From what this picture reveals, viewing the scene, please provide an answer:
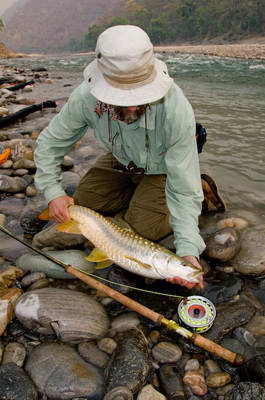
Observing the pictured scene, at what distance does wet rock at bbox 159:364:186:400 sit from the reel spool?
38 centimetres

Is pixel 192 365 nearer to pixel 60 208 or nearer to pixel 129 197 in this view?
pixel 60 208

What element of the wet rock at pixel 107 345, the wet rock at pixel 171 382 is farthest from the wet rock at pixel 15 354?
the wet rock at pixel 171 382

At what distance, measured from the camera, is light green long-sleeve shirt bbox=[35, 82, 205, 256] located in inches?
135

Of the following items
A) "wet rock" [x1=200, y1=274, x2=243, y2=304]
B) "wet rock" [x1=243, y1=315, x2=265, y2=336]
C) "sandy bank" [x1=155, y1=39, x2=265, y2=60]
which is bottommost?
"sandy bank" [x1=155, y1=39, x2=265, y2=60]

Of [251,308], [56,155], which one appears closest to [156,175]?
[56,155]

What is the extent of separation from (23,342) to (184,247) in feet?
5.42

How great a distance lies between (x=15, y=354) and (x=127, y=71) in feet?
8.03

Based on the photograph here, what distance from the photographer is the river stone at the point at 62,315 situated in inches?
123

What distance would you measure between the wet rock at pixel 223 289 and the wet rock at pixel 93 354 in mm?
1286

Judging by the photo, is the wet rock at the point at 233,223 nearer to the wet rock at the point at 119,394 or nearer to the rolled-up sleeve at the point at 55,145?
the rolled-up sleeve at the point at 55,145

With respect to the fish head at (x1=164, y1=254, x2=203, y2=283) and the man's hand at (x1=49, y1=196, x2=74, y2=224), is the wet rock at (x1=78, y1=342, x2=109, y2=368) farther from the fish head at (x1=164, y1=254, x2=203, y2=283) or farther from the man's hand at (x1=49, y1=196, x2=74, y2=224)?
the man's hand at (x1=49, y1=196, x2=74, y2=224)

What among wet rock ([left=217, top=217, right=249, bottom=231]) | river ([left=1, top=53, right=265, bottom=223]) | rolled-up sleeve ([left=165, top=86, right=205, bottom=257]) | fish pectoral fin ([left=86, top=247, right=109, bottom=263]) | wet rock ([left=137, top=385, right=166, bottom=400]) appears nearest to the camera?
wet rock ([left=137, top=385, right=166, bottom=400])

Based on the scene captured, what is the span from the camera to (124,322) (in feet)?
11.0

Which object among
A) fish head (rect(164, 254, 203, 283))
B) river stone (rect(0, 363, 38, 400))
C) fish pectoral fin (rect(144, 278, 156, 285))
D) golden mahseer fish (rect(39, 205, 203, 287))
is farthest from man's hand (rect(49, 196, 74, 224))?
river stone (rect(0, 363, 38, 400))
